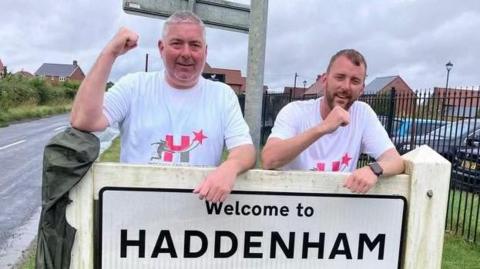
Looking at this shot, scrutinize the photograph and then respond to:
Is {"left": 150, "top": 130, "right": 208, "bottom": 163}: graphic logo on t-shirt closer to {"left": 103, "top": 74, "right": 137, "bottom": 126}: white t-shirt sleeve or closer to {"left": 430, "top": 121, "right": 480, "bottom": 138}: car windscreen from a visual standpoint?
{"left": 103, "top": 74, "right": 137, "bottom": 126}: white t-shirt sleeve

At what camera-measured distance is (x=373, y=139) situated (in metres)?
2.28

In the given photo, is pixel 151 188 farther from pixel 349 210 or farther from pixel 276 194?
pixel 349 210

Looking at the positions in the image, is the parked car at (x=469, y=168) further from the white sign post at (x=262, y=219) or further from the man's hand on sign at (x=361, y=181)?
the man's hand on sign at (x=361, y=181)

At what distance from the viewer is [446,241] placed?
6.55 m

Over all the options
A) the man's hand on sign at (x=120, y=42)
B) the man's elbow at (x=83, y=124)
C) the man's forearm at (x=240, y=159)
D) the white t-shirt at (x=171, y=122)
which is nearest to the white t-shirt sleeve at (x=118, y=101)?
the white t-shirt at (x=171, y=122)

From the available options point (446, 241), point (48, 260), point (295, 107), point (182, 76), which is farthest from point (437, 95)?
point (48, 260)

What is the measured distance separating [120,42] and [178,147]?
0.47 m

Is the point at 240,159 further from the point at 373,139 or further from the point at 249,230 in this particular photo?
the point at 373,139

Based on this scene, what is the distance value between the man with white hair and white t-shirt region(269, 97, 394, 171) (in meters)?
0.27

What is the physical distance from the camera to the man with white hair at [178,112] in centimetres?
201

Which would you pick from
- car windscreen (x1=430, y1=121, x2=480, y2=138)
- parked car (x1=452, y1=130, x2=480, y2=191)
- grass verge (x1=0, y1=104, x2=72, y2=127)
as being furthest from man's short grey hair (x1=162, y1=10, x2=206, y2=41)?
grass verge (x1=0, y1=104, x2=72, y2=127)

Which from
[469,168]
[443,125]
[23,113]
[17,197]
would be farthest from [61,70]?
[469,168]

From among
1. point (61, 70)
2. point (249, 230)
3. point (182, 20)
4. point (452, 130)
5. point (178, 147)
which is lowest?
point (452, 130)

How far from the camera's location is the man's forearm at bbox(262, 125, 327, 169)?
1.95 m
